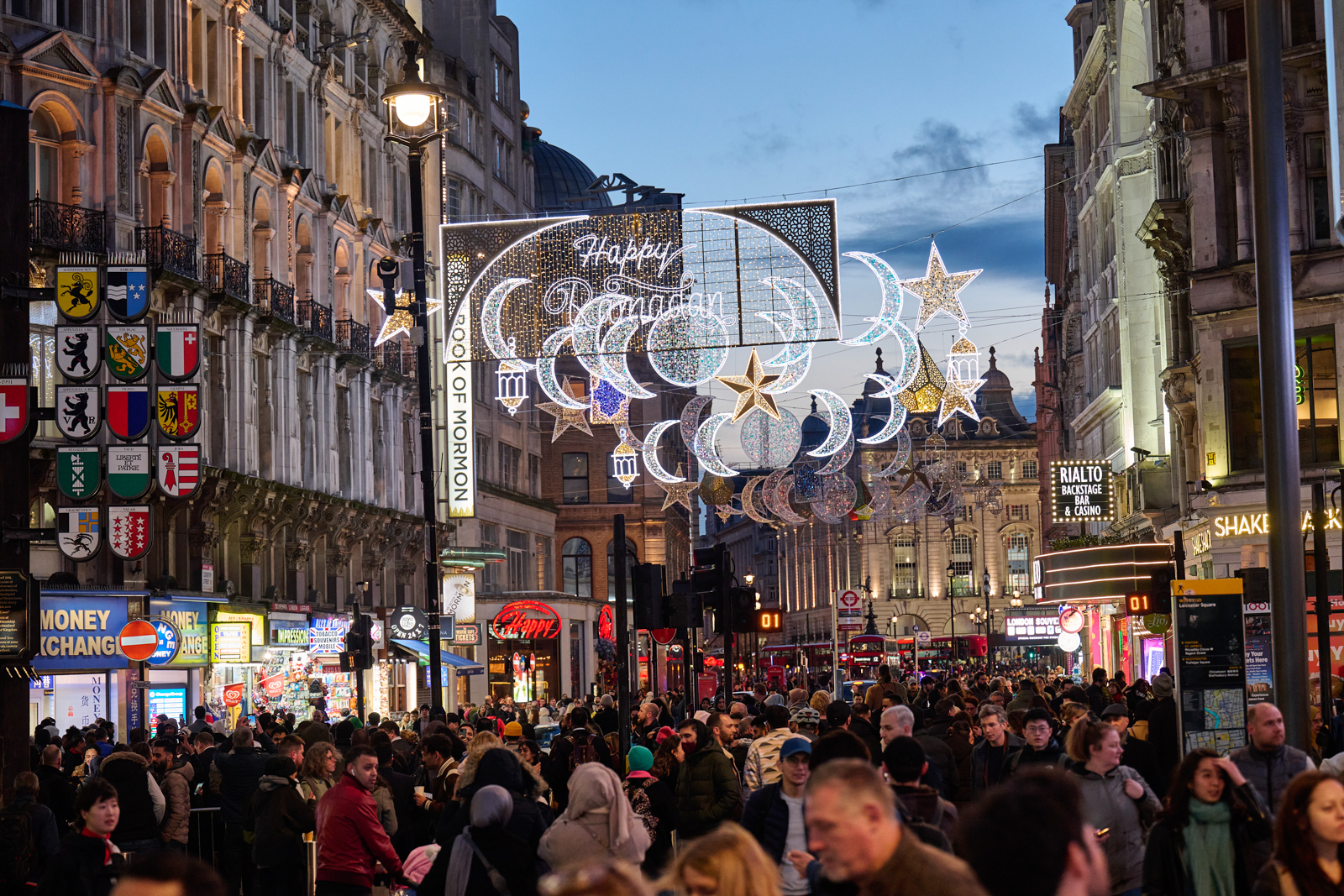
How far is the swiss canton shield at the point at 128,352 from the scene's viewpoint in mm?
26594

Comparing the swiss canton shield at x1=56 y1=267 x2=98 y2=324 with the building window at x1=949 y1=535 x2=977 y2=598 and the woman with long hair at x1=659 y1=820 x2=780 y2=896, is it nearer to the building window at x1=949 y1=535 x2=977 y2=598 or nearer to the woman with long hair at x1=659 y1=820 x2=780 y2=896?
the woman with long hair at x1=659 y1=820 x2=780 y2=896

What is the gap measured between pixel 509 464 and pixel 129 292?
45.9 meters

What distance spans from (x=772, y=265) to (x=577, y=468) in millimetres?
62057

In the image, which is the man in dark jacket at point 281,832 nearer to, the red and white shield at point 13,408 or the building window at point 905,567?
the red and white shield at point 13,408

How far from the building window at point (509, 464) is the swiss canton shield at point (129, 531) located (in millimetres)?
39812

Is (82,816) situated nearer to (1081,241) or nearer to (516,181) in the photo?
(1081,241)

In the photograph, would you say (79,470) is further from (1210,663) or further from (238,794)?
(1210,663)

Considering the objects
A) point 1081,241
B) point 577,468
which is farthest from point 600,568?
point 1081,241

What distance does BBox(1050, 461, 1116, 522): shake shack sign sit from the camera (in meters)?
51.4

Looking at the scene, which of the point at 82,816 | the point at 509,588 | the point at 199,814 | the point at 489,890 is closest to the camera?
the point at 489,890

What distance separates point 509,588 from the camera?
2788 inches

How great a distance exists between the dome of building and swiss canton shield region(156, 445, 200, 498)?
197ft

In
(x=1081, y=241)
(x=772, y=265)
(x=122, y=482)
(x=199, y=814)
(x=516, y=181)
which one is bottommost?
(x=199, y=814)

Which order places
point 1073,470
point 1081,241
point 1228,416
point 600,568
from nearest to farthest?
point 1228,416, point 1073,470, point 1081,241, point 600,568
